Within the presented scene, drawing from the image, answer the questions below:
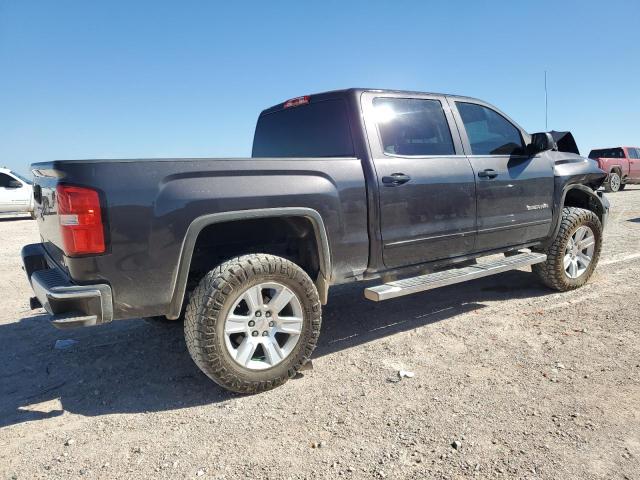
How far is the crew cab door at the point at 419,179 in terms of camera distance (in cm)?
350

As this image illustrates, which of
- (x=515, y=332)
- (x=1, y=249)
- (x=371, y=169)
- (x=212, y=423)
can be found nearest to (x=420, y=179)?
(x=371, y=169)

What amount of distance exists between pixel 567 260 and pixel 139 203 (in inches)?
173

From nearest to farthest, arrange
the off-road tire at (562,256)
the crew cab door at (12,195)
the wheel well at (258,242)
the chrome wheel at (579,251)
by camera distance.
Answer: the wheel well at (258,242) < the off-road tire at (562,256) < the chrome wheel at (579,251) < the crew cab door at (12,195)

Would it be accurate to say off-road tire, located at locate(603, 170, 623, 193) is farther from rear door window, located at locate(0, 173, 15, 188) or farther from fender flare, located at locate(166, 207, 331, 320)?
rear door window, located at locate(0, 173, 15, 188)

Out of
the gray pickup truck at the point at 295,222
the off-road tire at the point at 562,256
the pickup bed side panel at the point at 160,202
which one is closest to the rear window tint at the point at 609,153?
the off-road tire at the point at 562,256

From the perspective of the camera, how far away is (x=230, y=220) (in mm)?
2809

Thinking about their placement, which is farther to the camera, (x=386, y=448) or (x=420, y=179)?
(x=420, y=179)

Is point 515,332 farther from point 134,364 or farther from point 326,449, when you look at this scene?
point 134,364

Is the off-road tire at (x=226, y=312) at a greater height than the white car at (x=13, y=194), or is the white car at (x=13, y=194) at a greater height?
the white car at (x=13, y=194)

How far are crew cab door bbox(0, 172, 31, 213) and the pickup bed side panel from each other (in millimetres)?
13943

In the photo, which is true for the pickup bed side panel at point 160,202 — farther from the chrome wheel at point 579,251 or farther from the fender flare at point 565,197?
the chrome wheel at point 579,251

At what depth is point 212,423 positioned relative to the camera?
2.62 meters

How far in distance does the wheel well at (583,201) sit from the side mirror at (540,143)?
39.7 inches

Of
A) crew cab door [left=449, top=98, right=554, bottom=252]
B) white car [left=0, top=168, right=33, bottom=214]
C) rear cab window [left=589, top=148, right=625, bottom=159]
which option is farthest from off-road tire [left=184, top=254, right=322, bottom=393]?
rear cab window [left=589, top=148, right=625, bottom=159]
